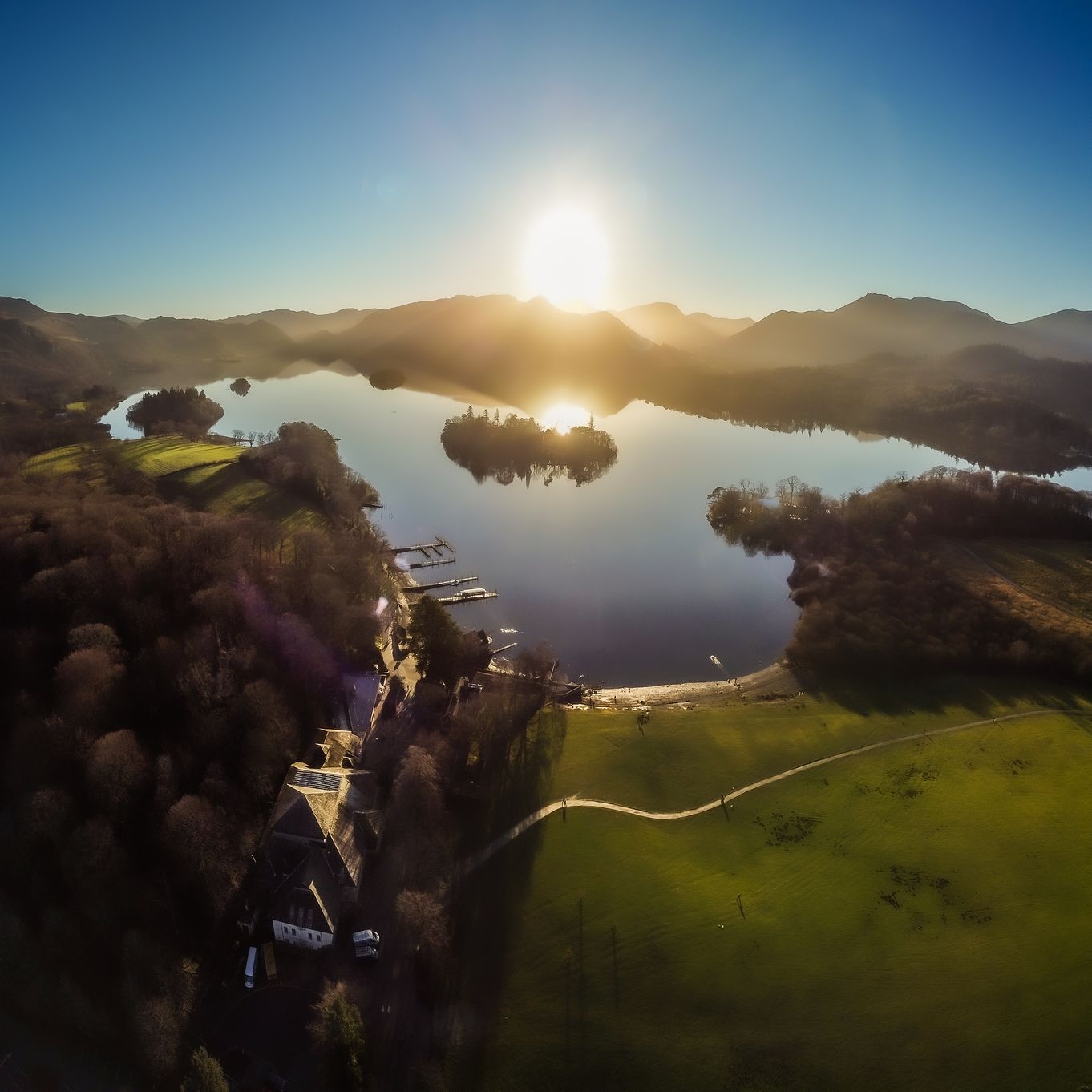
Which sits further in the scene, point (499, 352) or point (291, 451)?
point (499, 352)

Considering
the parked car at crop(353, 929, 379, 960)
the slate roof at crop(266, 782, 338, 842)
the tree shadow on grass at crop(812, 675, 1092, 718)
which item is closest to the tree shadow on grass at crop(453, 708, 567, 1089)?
the parked car at crop(353, 929, 379, 960)

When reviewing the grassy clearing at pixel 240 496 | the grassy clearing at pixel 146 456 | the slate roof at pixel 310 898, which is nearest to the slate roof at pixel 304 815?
the slate roof at pixel 310 898

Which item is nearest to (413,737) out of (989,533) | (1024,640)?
(1024,640)

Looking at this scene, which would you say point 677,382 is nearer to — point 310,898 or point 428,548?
point 428,548

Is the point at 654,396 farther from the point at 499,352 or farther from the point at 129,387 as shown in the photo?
the point at 129,387

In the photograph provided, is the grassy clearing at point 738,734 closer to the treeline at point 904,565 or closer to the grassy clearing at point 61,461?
the treeline at point 904,565

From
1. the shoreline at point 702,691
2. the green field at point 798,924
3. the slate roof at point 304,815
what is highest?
Answer: the slate roof at point 304,815

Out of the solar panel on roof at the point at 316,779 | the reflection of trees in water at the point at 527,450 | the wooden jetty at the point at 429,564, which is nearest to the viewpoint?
the solar panel on roof at the point at 316,779
